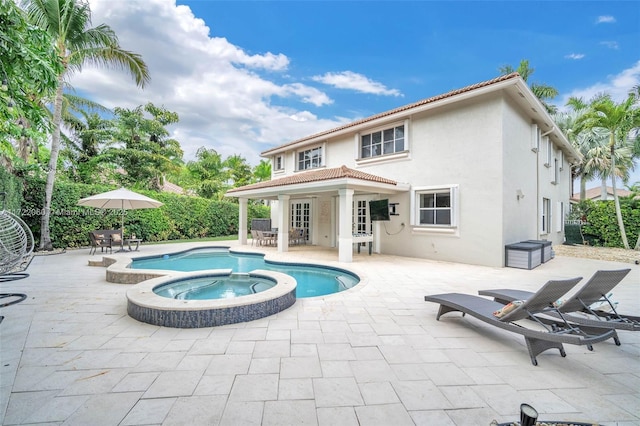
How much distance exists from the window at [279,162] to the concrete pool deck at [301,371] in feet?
48.9

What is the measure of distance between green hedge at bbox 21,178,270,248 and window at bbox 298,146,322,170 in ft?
26.2

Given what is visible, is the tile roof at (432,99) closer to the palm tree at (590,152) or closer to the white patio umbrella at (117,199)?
the white patio umbrella at (117,199)

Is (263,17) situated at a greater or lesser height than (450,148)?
greater

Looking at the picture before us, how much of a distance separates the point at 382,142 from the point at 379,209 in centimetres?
341

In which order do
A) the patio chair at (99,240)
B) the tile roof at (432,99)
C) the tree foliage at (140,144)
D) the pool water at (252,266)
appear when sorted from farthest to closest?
1. the tree foliage at (140,144)
2. the patio chair at (99,240)
3. the tile roof at (432,99)
4. the pool water at (252,266)

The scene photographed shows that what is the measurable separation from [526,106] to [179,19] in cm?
1558

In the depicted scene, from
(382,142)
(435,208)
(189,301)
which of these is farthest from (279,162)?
(189,301)

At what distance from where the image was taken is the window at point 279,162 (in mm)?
19328

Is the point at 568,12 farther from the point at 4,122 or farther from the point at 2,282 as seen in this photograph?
the point at 2,282

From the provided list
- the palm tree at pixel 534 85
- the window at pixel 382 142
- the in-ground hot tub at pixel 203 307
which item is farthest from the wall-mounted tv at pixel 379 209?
the palm tree at pixel 534 85

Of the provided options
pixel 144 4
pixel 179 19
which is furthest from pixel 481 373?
pixel 144 4

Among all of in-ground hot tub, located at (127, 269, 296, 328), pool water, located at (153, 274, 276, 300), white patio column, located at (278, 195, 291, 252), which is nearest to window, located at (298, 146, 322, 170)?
white patio column, located at (278, 195, 291, 252)

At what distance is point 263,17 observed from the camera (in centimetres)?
1388

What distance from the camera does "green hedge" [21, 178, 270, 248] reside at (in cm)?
1239
